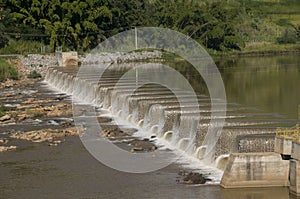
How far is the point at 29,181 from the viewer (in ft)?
75.4

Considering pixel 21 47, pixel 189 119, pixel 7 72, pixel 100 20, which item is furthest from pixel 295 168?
pixel 100 20

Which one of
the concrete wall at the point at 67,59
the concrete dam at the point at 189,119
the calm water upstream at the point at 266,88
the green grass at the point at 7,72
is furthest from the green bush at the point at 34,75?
the concrete dam at the point at 189,119

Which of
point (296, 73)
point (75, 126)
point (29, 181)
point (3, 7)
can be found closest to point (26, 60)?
point (3, 7)

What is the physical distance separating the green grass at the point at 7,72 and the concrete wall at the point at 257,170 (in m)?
44.4

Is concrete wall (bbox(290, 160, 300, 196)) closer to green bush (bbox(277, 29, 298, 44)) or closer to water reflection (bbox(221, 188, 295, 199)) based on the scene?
water reflection (bbox(221, 188, 295, 199))

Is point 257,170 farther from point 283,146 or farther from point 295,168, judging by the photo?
point 295,168

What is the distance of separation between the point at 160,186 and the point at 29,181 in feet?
16.9

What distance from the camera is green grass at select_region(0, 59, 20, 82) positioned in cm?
6176

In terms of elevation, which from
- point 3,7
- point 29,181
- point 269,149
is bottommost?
point 29,181

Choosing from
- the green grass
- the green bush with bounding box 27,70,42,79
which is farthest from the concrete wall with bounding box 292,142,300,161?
the green bush with bounding box 27,70,42,79

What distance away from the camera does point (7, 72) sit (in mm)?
62719

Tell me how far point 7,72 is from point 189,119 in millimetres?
39754

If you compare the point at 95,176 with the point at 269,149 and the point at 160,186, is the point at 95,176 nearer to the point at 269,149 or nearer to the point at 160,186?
the point at 160,186

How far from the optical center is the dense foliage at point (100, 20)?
252ft
